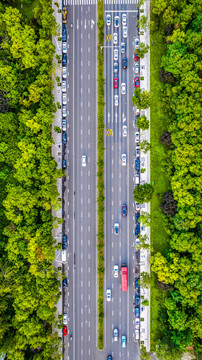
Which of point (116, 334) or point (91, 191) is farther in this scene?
point (91, 191)

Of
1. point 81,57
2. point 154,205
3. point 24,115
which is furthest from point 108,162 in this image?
point 81,57

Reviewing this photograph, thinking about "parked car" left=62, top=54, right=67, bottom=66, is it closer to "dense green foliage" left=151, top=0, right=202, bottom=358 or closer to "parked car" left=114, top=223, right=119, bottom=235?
"dense green foliage" left=151, top=0, right=202, bottom=358

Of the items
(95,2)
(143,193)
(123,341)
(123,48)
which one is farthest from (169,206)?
(95,2)

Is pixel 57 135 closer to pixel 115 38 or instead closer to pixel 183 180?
pixel 115 38

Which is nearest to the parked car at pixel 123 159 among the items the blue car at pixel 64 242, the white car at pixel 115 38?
the blue car at pixel 64 242

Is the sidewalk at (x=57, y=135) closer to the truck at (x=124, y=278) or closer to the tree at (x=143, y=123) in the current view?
the truck at (x=124, y=278)

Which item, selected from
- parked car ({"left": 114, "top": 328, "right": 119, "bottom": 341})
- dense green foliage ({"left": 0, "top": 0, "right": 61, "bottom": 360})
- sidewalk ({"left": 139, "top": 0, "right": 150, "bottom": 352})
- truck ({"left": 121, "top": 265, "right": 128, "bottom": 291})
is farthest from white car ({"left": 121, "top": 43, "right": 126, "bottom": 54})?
parked car ({"left": 114, "top": 328, "right": 119, "bottom": 341})
